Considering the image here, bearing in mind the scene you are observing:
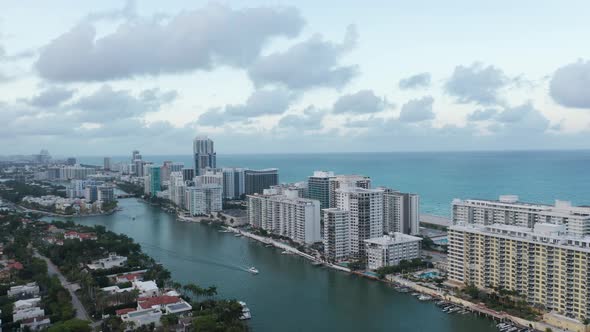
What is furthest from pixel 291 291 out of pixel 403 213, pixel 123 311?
pixel 403 213

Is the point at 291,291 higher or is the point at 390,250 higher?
the point at 390,250

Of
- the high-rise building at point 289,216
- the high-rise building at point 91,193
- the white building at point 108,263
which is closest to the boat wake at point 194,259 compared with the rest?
the white building at point 108,263

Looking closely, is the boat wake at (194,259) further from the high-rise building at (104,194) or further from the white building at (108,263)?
the high-rise building at (104,194)

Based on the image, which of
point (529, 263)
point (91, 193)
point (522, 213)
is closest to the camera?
point (529, 263)

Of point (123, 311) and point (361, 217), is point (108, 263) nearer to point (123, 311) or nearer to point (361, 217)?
point (123, 311)

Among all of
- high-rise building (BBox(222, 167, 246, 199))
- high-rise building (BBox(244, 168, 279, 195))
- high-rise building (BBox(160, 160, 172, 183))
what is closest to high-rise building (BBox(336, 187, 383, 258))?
high-rise building (BBox(244, 168, 279, 195))

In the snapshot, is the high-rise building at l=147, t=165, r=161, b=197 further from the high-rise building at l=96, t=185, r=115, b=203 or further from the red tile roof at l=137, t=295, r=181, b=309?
the red tile roof at l=137, t=295, r=181, b=309
